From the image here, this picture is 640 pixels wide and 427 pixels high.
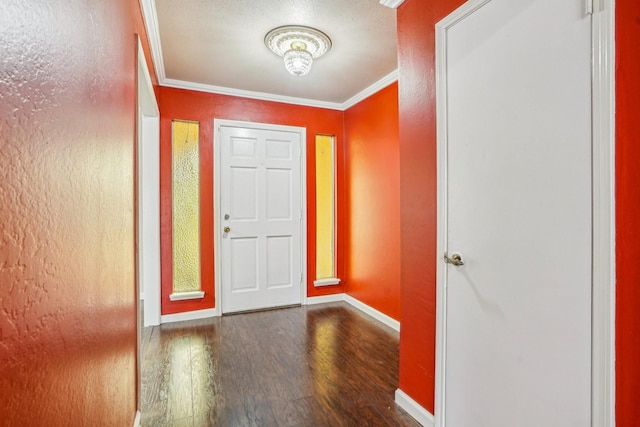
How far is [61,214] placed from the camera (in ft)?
2.39

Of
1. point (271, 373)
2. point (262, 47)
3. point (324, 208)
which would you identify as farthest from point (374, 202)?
point (271, 373)

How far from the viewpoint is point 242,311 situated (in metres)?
3.45

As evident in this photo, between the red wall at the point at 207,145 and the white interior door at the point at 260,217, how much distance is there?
12 cm

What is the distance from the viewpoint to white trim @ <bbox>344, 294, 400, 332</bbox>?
9.95ft

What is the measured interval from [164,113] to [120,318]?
242 centimetres

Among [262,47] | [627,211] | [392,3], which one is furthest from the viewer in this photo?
[262,47]

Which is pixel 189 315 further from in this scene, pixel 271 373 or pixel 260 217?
pixel 271 373

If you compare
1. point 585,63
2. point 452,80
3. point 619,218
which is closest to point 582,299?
point 619,218

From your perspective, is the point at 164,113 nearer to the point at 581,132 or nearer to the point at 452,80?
the point at 452,80

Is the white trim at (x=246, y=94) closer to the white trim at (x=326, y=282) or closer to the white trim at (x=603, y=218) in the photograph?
the white trim at (x=326, y=282)

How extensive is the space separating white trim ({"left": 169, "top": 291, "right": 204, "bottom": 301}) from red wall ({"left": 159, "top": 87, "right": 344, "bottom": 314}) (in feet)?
0.15

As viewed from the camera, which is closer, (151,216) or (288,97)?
(151,216)

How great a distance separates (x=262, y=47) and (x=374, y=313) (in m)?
2.68

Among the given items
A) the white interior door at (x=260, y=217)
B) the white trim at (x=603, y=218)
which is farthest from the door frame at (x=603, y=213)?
the white interior door at (x=260, y=217)
